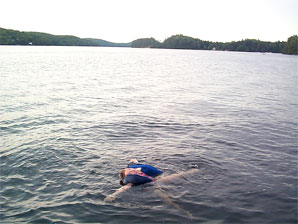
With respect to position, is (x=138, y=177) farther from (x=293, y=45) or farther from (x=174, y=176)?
(x=293, y=45)

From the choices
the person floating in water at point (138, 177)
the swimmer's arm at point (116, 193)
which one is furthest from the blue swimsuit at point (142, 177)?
the swimmer's arm at point (116, 193)

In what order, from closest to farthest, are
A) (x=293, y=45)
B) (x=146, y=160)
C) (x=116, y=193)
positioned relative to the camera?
1. (x=116, y=193)
2. (x=146, y=160)
3. (x=293, y=45)

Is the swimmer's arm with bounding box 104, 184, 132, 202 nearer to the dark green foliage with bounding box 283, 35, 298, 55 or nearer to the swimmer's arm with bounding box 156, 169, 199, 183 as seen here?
the swimmer's arm with bounding box 156, 169, 199, 183

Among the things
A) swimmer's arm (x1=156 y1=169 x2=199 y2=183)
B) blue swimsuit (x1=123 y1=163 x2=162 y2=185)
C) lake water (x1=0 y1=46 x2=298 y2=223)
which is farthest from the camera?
swimmer's arm (x1=156 y1=169 x2=199 y2=183)

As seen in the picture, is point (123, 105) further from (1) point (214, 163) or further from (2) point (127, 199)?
(2) point (127, 199)

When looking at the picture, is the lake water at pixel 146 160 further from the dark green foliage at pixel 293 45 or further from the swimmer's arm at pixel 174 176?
the dark green foliage at pixel 293 45

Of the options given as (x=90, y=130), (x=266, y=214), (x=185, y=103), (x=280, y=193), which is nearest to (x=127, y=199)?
(x=266, y=214)

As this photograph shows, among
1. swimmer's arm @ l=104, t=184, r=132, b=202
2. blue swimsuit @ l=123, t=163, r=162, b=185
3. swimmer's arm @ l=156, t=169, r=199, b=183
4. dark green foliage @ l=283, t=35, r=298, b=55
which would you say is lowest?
swimmer's arm @ l=104, t=184, r=132, b=202

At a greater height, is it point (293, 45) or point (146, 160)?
point (293, 45)

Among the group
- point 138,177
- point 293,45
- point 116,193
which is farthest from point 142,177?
point 293,45

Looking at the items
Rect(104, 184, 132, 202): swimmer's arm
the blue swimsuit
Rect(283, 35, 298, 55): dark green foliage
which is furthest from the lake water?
Rect(283, 35, 298, 55): dark green foliage

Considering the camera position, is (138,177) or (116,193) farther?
(138,177)

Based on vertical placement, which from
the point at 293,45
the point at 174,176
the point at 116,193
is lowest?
the point at 116,193

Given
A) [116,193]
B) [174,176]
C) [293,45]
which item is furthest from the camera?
[293,45]
